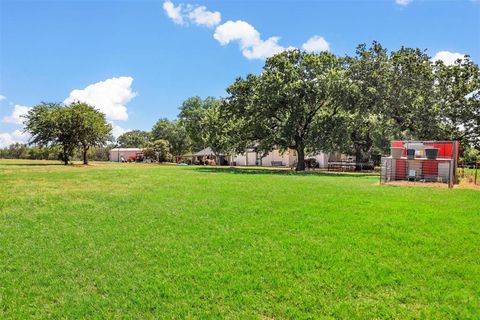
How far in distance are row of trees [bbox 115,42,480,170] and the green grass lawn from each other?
22.0 m

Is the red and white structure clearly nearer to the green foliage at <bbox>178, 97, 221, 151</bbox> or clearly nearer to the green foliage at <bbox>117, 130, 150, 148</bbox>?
the green foliage at <bbox>178, 97, 221, 151</bbox>

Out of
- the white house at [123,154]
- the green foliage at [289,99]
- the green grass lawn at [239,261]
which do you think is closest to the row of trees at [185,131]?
the white house at [123,154]

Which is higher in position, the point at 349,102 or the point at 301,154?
the point at 349,102

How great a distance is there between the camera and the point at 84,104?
1874 inches

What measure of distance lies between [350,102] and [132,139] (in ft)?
335

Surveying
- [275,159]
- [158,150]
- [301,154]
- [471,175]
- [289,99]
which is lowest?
[471,175]

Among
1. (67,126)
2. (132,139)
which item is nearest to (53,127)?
(67,126)

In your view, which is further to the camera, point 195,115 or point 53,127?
point 195,115

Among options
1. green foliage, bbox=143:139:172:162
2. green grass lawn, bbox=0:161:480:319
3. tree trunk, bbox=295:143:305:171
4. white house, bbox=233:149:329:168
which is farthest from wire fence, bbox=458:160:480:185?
green foliage, bbox=143:139:172:162

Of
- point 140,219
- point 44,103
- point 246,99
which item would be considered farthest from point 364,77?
point 44,103

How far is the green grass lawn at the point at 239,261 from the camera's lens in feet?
14.7

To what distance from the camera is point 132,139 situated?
123438 mm

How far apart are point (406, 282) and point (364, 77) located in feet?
106

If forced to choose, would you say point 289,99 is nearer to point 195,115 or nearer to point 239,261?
point 239,261
